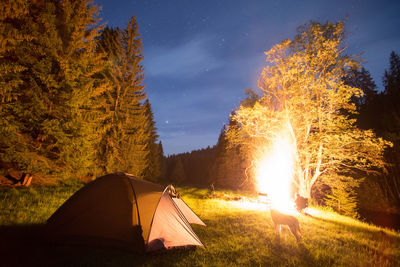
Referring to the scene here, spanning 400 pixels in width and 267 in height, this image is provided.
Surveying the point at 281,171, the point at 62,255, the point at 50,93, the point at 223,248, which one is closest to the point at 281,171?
the point at 281,171

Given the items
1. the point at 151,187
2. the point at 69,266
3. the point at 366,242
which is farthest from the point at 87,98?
the point at 366,242

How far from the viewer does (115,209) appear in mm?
4793

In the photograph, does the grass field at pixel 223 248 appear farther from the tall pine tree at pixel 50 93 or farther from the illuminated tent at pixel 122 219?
the tall pine tree at pixel 50 93

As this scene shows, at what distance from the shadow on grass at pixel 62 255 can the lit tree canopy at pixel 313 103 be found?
1054 centimetres

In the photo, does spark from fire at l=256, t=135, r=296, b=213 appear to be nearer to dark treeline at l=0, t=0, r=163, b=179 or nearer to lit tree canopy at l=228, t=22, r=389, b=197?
lit tree canopy at l=228, t=22, r=389, b=197

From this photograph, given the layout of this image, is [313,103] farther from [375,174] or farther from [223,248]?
[375,174]

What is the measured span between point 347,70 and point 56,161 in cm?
1881

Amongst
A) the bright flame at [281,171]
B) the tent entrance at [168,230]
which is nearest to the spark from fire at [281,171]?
the bright flame at [281,171]

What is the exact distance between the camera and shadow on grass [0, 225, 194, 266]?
12.6 feet

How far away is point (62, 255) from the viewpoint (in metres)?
4.11

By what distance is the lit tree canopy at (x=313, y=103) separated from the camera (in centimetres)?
1160

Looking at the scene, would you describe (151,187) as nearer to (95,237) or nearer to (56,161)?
(95,237)

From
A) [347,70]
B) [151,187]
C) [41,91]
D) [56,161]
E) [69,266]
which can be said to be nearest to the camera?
[69,266]

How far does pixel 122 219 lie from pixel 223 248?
2903 millimetres
